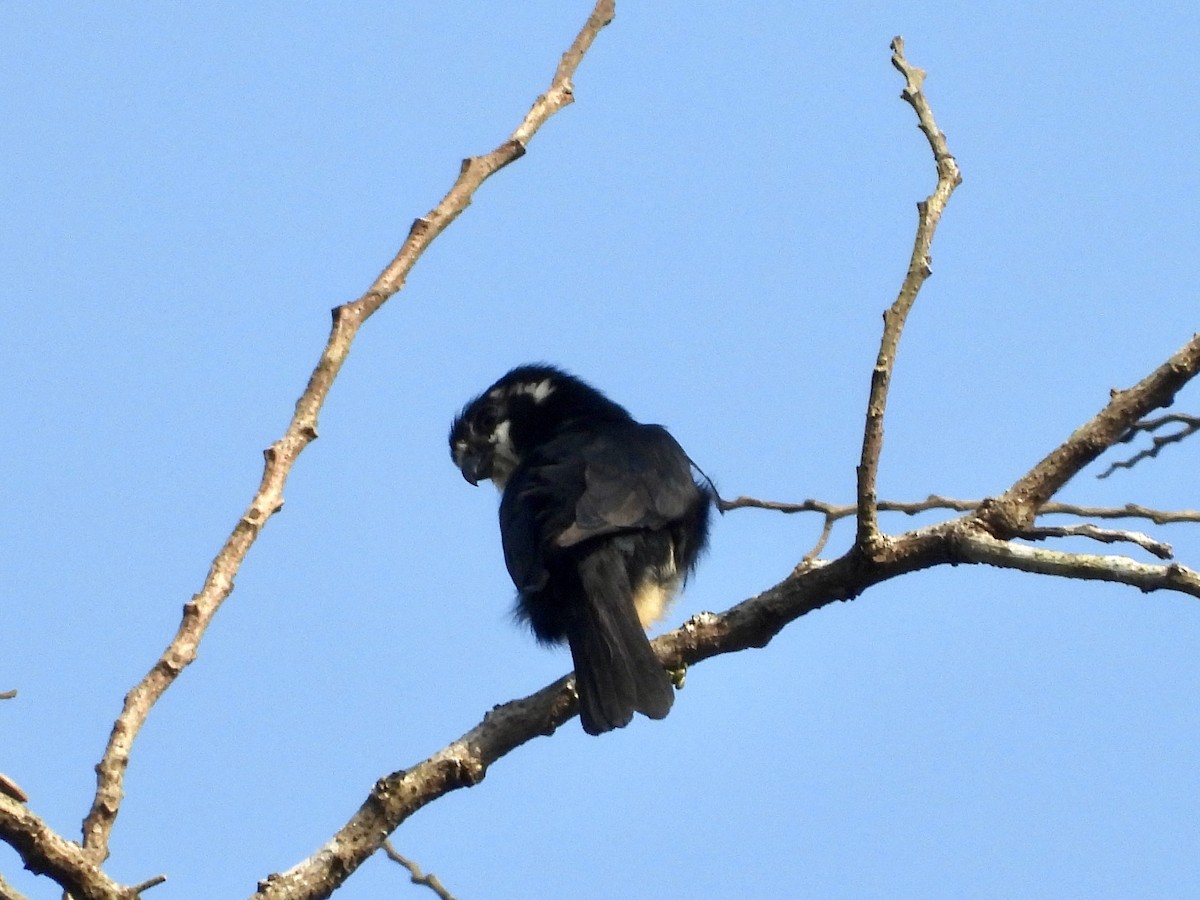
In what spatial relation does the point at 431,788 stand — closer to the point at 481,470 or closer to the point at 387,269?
the point at 387,269

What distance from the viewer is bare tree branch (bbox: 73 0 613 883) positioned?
314cm

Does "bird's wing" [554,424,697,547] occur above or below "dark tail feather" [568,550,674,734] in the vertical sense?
above

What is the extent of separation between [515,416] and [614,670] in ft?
9.01

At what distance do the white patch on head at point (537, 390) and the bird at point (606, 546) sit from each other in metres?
0.51

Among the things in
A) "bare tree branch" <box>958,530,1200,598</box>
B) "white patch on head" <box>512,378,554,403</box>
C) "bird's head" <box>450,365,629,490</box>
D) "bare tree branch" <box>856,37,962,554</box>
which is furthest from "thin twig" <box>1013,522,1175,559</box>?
"white patch on head" <box>512,378,554,403</box>

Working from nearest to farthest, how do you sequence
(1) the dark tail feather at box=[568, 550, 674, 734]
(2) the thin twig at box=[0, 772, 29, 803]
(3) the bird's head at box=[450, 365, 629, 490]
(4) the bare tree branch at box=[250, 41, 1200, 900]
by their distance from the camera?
1. (2) the thin twig at box=[0, 772, 29, 803]
2. (4) the bare tree branch at box=[250, 41, 1200, 900]
3. (1) the dark tail feather at box=[568, 550, 674, 734]
4. (3) the bird's head at box=[450, 365, 629, 490]

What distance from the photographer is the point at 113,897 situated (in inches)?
113

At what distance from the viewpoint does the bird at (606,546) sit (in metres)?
4.50

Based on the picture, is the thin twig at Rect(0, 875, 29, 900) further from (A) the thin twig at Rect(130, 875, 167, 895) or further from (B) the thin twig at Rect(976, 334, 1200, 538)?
(B) the thin twig at Rect(976, 334, 1200, 538)

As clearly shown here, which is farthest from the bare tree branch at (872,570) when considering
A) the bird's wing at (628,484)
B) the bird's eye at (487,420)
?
the bird's eye at (487,420)

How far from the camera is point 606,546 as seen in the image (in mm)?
5180

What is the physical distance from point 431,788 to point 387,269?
3.95ft

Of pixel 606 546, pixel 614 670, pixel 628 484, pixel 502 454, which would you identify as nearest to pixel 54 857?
pixel 614 670

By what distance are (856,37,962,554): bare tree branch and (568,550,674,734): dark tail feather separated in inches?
44.6
